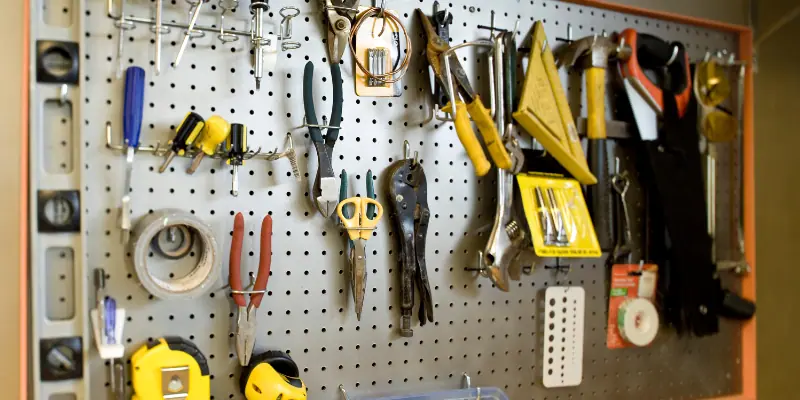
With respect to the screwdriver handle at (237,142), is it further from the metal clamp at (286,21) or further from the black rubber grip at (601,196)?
the black rubber grip at (601,196)

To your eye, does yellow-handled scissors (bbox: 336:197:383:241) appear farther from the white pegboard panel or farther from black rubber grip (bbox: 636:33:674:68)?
black rubber grip (bbox: 636:33:674:68)

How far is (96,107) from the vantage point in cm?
101

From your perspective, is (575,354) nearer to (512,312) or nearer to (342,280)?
(512,312)

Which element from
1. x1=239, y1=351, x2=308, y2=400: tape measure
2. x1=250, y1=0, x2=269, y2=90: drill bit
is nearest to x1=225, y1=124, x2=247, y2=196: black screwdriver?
x1=250, y1=0, x2=269, y2=90: drill bit

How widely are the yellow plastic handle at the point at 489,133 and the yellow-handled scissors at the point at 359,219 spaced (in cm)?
26

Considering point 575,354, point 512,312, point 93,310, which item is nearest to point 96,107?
point 93,310

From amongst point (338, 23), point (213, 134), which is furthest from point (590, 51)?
point (213, 134)

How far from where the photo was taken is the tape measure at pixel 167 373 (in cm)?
99

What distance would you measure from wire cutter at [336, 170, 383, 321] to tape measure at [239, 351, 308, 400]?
0.52 feet

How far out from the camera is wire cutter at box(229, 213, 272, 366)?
105 centimetres
